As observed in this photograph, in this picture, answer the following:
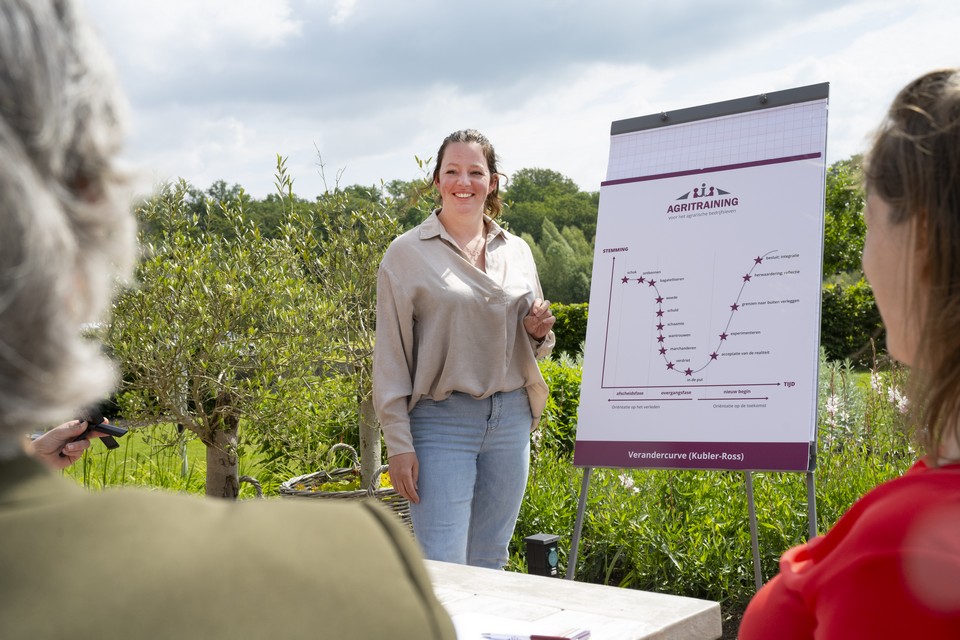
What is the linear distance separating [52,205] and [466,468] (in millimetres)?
2521

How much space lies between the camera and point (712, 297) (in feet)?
10.5

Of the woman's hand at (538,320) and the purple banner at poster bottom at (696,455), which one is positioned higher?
the woman's hand at (538,320)

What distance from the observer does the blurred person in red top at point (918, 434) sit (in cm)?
82

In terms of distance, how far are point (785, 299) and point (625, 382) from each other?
64cm

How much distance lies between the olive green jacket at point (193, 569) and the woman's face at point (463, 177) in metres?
2.59

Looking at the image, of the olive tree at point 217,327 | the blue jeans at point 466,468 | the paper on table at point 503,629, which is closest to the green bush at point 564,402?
the olive tree at point 217,327

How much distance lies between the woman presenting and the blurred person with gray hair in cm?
230

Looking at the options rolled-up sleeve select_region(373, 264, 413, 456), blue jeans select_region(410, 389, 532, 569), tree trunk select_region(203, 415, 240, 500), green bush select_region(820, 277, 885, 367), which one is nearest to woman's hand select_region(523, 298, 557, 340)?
blue jeans select_region(410, 389, 532, 569)

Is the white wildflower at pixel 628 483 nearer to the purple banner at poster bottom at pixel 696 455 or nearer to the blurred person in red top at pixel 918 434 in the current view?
the purple banner at poster bottom at pixel 696 455

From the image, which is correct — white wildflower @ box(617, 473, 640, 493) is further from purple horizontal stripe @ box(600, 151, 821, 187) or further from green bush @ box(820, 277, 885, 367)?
green bush @ box(820, 277, 885, 367)

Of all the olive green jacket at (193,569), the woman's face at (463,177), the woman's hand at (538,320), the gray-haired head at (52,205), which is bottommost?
the olive green jacket at (193,569)

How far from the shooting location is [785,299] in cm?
306

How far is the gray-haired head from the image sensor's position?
0.55m

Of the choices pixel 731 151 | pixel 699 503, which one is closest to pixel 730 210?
pixel 731 151
